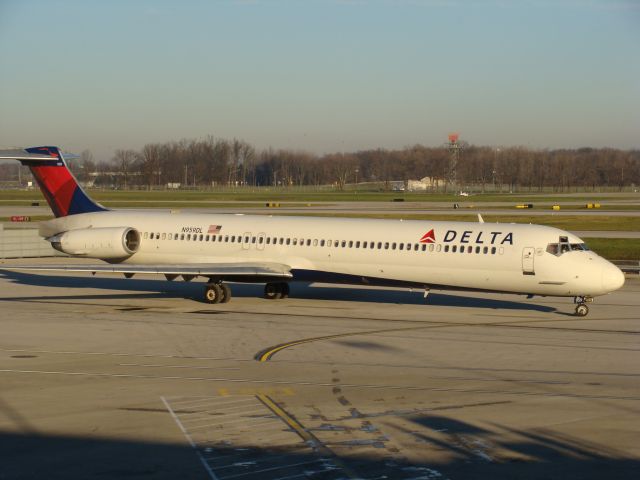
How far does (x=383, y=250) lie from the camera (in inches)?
1172

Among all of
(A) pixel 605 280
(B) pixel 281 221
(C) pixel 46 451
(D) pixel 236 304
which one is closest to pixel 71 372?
(C) pixel 46 451

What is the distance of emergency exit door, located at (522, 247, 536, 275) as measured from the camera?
27.8 m

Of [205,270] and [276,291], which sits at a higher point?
[205,270]

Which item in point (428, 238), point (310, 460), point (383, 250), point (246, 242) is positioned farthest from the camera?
point (246, 242)

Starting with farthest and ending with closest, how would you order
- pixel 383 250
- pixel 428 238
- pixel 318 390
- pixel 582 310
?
pixel 383 250, pixel 428 238, pixel 582 310, pixel 318 390

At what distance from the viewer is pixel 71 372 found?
19484mm

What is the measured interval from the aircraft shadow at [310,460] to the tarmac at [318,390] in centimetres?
4

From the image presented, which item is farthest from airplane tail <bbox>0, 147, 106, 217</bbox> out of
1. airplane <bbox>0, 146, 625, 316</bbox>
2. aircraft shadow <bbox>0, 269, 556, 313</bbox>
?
aircraft shadow <bbox>0, 269, 556, 313</bbox>

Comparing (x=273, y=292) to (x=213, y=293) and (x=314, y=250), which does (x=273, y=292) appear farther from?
(x=314, y=250)

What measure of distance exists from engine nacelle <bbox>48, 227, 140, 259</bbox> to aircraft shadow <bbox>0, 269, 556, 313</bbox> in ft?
5.11

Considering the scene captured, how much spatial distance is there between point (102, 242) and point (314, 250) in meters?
7.87

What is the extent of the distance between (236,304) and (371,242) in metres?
5.09

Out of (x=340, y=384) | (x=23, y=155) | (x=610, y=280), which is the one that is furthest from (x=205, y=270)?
(x=610, y=280)

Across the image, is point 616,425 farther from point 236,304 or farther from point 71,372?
point 236,304
